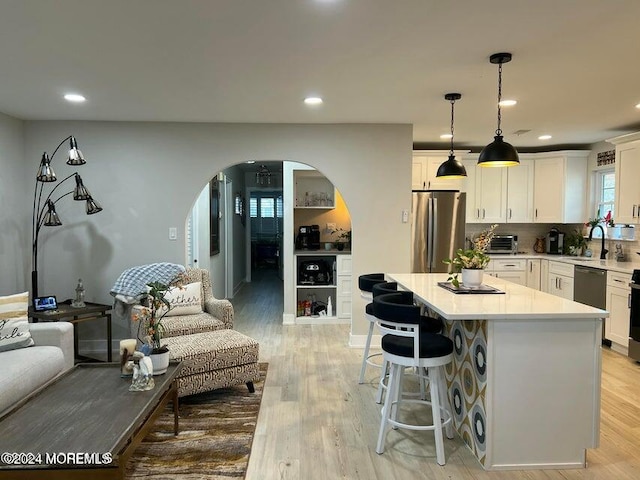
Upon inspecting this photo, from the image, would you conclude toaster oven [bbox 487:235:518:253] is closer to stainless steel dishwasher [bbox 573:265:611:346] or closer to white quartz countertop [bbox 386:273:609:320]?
stainless steel dishwasher [bbox 573:265:611:346]

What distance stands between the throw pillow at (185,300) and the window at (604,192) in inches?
202

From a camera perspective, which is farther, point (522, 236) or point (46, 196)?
point (522, 236)

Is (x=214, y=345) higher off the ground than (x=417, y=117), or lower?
lower

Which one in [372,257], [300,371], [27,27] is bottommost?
[300,371]

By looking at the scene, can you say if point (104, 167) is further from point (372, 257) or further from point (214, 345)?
point (372, 257)

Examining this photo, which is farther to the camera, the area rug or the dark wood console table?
the dark wood console table

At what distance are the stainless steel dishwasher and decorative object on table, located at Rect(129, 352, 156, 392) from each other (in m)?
4.53

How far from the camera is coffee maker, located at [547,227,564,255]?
20.6 ft

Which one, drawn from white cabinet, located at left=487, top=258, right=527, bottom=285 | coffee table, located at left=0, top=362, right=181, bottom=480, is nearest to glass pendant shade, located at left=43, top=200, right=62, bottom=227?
coffee table, located at left=0, top=362, right=181, bottom=480

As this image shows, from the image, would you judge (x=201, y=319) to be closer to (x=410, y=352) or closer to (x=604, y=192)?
(x=410, y=352)

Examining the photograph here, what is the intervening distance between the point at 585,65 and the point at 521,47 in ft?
2.14

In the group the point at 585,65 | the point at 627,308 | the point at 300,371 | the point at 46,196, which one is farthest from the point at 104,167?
the point at 627,308

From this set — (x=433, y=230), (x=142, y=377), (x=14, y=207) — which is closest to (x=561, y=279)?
(x=433, y=230)

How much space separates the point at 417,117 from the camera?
450 centimetres
